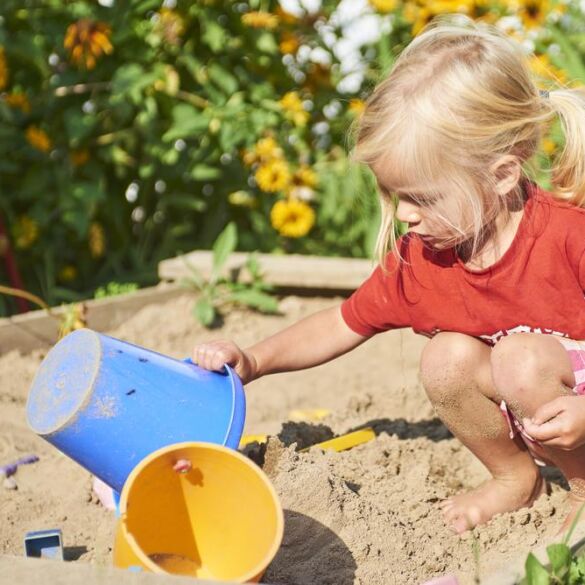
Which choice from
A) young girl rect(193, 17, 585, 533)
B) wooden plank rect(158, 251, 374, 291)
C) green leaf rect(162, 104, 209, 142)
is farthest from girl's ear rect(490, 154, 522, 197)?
green leaf rect(162, 104, 209, 142)

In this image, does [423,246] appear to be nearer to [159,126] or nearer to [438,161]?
[438,161]

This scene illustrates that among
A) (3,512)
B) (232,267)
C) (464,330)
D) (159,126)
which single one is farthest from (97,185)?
(464,330)

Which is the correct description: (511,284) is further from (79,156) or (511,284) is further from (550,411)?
(79,156)

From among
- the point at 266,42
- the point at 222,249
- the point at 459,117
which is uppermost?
the point at 459,117

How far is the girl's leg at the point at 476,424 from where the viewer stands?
6.67ft

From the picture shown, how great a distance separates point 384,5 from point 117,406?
242 centimetres

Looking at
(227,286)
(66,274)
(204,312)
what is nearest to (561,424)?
(204,312)

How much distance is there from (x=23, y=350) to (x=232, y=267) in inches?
31.1

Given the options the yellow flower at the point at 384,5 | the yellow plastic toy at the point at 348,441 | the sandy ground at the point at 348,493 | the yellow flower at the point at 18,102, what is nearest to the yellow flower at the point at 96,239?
the yellow flower at the point at 18,102

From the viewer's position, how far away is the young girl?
1.90 meters

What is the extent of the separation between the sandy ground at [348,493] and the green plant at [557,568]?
0.51ft

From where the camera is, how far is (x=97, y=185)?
3.71 m

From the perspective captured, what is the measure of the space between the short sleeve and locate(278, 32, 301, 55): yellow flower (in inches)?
74.2

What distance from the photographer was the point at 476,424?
2080mm
